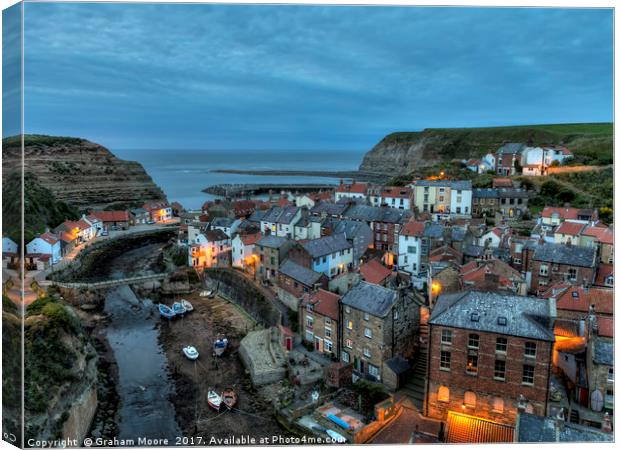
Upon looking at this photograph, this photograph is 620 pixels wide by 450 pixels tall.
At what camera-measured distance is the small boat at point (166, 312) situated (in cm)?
2453

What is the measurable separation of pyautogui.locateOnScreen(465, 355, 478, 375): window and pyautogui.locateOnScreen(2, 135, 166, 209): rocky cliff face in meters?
53.6

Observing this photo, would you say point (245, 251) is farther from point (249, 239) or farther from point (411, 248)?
point (411, 248)

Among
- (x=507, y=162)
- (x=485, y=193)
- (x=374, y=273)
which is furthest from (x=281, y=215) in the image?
(x=507, y=162)

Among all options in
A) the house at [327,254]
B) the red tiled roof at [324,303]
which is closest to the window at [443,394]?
the red tiled roof at [324,303]

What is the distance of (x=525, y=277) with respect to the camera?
2202cm

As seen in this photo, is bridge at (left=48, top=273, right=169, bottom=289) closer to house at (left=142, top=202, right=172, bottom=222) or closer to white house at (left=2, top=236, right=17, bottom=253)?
white house at (left=2, top=236, right=17, bottom=253)

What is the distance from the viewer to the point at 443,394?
13.1 meters

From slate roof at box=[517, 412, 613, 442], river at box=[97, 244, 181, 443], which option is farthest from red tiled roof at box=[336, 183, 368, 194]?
slate roof at box=[517, 412, 613, 442]

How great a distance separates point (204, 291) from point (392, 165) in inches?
3031

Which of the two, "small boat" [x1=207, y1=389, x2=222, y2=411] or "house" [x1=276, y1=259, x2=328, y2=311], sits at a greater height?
"house" [x1=276, y1=259, x2=328, y2=311]

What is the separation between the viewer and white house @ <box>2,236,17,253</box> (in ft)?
26.9

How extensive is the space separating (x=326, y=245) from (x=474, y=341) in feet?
46.5

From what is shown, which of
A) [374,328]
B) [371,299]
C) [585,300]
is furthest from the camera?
[371,299]

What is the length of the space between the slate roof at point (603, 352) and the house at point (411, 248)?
1339cm
